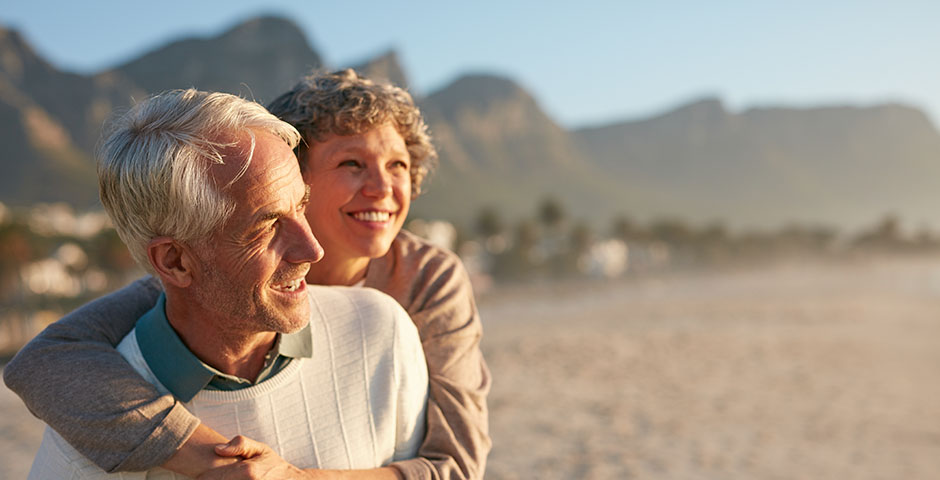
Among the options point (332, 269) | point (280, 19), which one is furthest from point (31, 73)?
point (332, 269)

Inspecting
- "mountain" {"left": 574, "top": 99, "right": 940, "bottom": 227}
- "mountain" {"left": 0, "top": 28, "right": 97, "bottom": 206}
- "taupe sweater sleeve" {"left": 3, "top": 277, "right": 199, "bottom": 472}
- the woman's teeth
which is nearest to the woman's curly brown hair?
the woman's teeth

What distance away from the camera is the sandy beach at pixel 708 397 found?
1022cm

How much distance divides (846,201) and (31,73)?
182624mm

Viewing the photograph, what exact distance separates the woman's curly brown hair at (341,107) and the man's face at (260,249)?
0.58m

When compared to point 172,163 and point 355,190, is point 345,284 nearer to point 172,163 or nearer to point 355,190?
point 355,190

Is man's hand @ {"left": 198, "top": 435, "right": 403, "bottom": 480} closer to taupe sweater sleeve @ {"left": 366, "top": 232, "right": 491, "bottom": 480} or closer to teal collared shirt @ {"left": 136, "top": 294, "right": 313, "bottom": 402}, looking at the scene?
teal collared shirt @ {"left": 136, "top": 294, "right": 313, "bottom": 402}

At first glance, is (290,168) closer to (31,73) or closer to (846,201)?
(31,73)

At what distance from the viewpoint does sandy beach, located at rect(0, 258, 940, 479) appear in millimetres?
10219

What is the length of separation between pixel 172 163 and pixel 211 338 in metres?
0.45

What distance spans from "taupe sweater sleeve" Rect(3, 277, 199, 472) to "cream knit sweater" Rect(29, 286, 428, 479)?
7cm

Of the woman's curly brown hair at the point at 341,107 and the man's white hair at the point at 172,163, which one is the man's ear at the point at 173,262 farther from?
the woman's curly brown hair at the point at 341,107

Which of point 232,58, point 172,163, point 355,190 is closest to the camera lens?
point 172,163

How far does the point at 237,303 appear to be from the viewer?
1694 mm

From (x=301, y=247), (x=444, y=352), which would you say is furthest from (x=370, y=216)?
(x=301, y=247)
